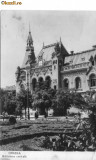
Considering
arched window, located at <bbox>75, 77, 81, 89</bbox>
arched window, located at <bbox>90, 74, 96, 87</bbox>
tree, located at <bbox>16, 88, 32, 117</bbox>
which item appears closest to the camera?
tree, located at <bbox>16, 88, 32, 117</bbox>

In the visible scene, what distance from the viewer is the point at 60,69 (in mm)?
35781

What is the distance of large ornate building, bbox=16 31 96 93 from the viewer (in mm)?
31641

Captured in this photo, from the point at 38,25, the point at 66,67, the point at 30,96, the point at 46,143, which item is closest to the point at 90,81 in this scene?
the point at 66,67

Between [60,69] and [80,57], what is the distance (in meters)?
3.47

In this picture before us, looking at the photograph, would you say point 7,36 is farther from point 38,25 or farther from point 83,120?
point 83,120

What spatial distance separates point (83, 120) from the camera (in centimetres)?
865

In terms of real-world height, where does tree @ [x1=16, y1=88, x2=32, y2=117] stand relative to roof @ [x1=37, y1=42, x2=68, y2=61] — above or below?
below

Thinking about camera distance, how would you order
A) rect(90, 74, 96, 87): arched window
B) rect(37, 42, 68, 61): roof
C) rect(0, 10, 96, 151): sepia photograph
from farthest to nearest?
1. rect(37, 42, 68, 61): roof
2. rect(90, 74, 96, 87): arched window
3. rect(0, 10, 96, 151): sepia photograph

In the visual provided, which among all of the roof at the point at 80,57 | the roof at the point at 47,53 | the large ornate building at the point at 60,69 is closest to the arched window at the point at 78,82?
the large ornate building at the point at 60,69

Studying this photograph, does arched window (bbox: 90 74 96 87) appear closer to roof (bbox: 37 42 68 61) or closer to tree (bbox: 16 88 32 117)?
roof (bbox: 37 42 68 61)

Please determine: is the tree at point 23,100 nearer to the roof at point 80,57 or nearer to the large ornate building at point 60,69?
the large ornate building at point 60,69

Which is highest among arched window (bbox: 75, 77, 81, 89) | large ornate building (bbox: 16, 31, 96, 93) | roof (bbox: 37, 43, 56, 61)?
roof (bbox: 37, 43, 56, 61)

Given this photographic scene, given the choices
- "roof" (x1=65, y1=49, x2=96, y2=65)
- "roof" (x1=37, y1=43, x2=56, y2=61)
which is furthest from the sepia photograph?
"roof" (x1=37, y1=43, x2=56, y2=61)

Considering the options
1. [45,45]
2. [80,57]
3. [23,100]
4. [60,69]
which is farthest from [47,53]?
[45,45]
